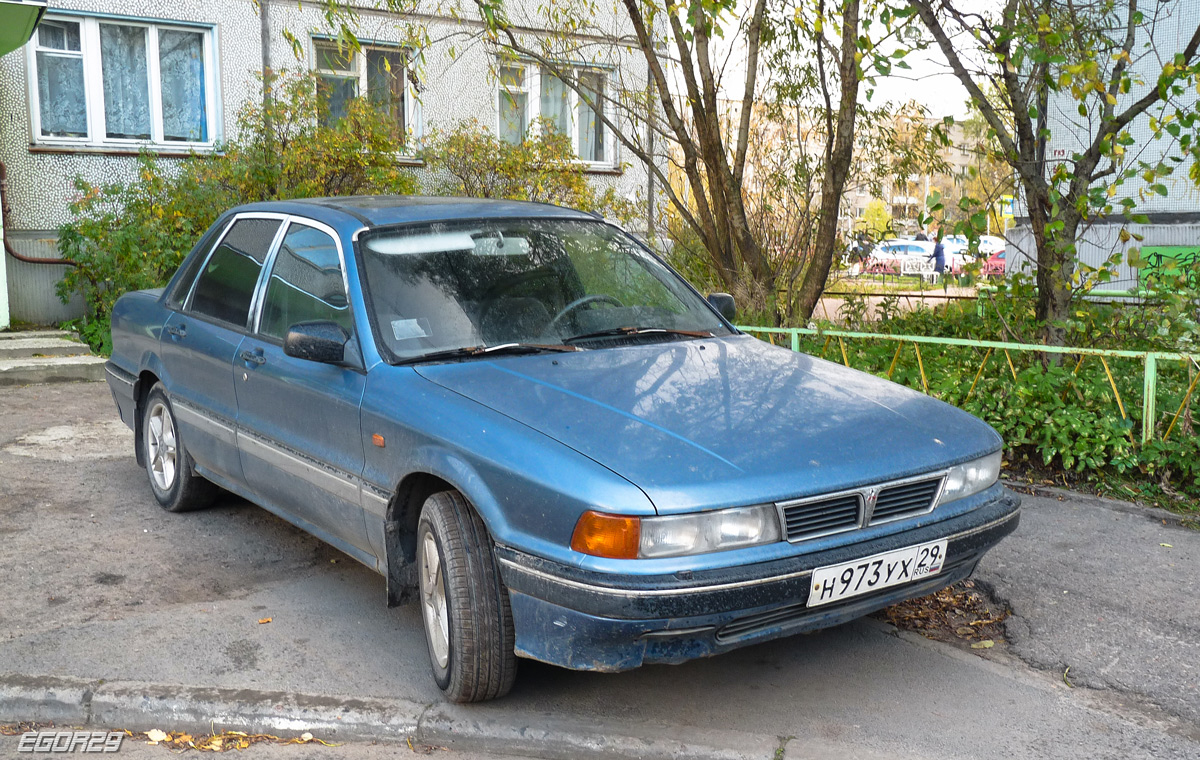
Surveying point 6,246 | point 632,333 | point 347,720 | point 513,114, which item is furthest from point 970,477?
point 513,114

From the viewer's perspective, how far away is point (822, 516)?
10.6 ft

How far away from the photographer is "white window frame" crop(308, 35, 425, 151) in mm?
13602

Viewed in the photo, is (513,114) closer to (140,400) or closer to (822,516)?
(140,400)

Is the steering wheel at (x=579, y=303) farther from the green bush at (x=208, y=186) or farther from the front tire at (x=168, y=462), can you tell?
the green bush at (x=208, y=186)

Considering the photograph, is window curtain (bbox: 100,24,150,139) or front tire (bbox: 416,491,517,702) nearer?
front tire (bbox: 416,491,517,702)

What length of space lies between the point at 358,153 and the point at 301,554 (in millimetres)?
7780

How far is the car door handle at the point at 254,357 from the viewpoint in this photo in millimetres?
4570

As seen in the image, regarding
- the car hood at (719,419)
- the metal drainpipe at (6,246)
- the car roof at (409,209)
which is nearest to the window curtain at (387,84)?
the metal drainpipe at (6,246)

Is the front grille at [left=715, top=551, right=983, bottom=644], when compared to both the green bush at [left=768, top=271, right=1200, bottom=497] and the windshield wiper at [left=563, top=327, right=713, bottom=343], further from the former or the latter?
the green bush at [left=768, top=271, right=1200, bottom=497]

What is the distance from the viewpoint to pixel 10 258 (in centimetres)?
1191

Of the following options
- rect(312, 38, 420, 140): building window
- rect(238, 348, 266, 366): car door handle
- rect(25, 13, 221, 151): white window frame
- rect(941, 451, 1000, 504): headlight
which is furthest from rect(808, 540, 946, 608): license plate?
rect(25, 13, 221, 151): white window frame

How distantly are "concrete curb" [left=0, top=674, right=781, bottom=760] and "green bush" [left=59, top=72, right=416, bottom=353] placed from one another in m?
7.69

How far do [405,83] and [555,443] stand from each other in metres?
12.0

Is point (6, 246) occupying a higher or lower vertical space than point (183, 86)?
lower
